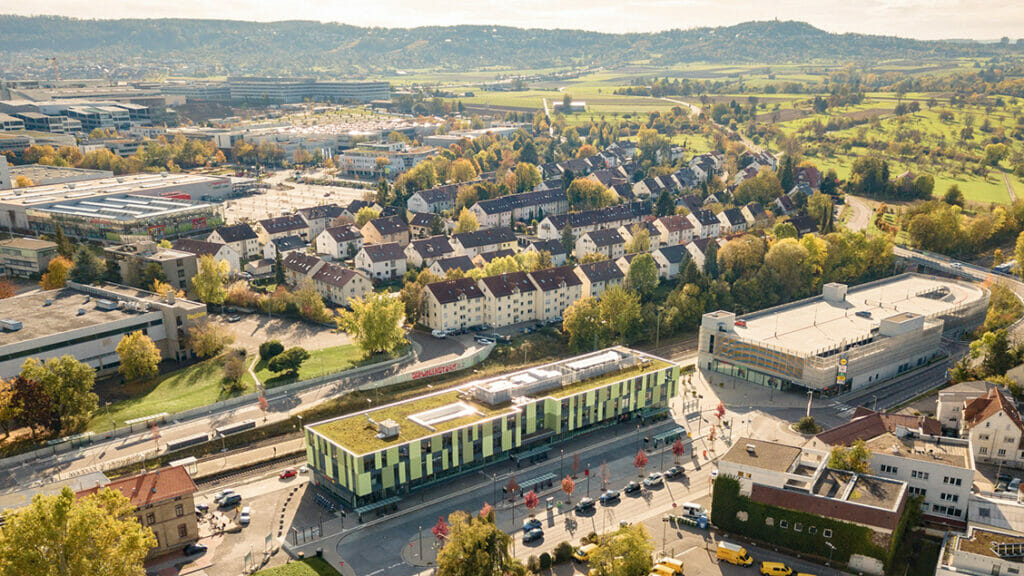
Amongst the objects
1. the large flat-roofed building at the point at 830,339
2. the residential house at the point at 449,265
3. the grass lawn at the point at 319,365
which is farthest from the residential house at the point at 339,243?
the large flat-roofed building at the point at 830,339

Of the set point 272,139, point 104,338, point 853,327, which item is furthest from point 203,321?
point 272,139

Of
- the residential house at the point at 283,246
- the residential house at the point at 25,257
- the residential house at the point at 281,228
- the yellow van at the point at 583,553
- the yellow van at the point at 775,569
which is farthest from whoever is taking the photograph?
the residential house at the point at 281,228

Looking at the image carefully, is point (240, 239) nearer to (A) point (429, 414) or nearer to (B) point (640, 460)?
(A) point (429, 414)

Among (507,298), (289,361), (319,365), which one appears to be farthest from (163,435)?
(507,298)

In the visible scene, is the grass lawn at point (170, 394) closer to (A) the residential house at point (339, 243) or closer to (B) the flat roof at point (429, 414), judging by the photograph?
(B) the flat roof at point (429, 414)

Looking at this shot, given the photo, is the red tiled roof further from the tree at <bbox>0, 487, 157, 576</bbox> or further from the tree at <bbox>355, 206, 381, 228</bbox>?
the tree at <bbox>355, 206, 381, 228</bbox>
